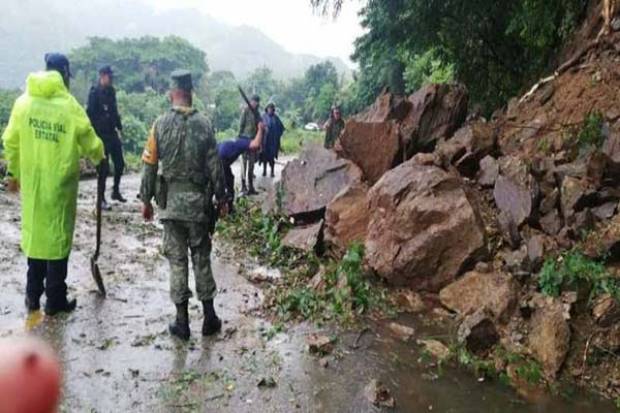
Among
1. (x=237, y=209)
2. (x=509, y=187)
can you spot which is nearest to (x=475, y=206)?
(x=509, y=187)

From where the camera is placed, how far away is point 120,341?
486cm

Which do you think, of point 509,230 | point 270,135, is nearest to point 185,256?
point 509,230

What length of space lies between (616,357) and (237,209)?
6.36 m

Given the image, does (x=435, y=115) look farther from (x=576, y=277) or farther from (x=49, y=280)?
(x=49, y=280)

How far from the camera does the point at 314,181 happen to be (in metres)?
8.20

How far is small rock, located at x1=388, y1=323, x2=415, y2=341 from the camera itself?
199 inches

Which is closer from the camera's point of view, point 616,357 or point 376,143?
point 616,357

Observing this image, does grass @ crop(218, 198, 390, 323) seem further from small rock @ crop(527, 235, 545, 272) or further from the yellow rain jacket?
the yellow rain jacket

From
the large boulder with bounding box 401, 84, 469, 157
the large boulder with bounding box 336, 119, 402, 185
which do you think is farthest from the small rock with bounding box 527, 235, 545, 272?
the large boulder with bounding box 401, 84, 469, 157

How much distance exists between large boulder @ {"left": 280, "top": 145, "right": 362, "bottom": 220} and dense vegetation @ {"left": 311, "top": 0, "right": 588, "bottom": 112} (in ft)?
8.79

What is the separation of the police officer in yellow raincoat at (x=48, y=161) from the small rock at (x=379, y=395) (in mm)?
2736

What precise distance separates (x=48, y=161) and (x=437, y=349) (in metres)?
3.40

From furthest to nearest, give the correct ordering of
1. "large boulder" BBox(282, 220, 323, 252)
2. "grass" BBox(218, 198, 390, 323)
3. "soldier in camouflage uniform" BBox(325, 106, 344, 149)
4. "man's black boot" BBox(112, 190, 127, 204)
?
1. "soldier in camouflage uniform" BBox(325, 106, 344, 149)
2. "man's black boot" BBox(112, 190, 127, 204)
3. "large boulder" BBox(282, 220, 323, 252)
4. "grass" BBox(218, 198, 390, 323)

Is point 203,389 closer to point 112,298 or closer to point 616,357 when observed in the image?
point 112,298
